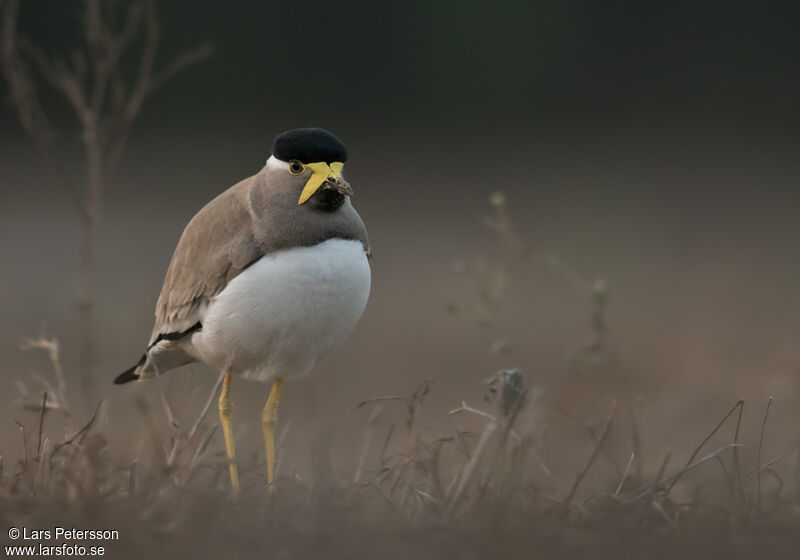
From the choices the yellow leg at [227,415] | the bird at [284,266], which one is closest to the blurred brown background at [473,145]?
the yellow leg at [227,415]

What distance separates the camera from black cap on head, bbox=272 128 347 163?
148 inches

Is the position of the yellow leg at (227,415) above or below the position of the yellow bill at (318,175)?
below

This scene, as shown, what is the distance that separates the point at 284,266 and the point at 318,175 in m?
0.31

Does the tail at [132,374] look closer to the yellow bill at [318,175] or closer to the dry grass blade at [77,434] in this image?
the dry grass blade at [77,434]

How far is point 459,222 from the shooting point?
14305 mm

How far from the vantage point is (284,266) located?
12.2 ft

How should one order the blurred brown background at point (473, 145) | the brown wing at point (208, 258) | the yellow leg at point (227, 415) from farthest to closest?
the blurred brown background at point (473, 145), the yellow leg at point (227, 415), the brown wing at point (208, 258)

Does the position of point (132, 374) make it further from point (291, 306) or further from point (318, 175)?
point (318, 175)

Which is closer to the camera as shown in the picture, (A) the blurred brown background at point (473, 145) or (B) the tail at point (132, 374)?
(B) the tail at point (132, 374)

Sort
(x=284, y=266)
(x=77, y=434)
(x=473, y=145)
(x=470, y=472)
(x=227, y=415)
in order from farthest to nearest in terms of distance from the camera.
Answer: (x=473, y=145) → (x=227, y=415) → (x=284, y=266) → (x=77, y=434) → (x=470, y=472)

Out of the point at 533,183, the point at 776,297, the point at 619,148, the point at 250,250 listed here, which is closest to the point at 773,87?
the point at 619,148

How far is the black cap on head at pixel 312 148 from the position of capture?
12.4 ft

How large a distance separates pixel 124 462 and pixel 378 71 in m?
13.2

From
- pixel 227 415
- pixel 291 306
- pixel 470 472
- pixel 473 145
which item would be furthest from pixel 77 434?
pixel 473 145
